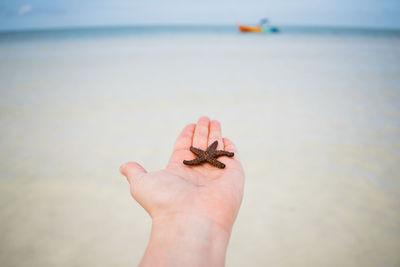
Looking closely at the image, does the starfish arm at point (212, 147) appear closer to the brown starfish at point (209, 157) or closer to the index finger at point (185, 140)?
the brown starfish at point (209, 157)

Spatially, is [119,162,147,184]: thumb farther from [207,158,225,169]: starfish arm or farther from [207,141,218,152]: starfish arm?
[207,141,218,152]: starfish arm

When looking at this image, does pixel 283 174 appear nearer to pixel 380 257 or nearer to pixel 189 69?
pixel 380 257

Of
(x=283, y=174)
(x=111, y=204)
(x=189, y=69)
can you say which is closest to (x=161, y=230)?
(x=111, y=204)

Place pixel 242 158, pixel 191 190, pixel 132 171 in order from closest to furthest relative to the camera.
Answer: pixel 191 190, pixel 132 171, pixel 242 158

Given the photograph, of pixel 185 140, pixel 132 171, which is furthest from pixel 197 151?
pixel 132 171

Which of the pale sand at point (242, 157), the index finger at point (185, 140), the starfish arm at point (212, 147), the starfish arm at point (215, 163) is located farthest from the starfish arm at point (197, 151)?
the pale sand at point (242, 157)

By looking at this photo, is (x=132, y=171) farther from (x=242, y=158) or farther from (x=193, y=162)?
(x=242, y=158)
